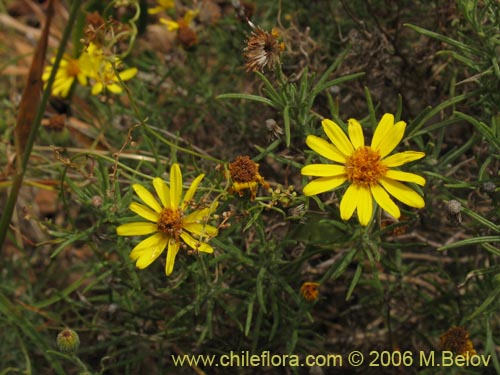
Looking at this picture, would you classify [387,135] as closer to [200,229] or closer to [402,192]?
[402,192]

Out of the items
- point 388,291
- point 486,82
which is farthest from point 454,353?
point 486,82

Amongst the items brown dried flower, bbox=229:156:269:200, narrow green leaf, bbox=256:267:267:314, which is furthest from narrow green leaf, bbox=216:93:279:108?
narrow green leaf, bbox=256:267:267:314

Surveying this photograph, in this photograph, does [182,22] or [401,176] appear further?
[182,22]

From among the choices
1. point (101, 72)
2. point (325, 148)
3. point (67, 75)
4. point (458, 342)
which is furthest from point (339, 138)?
point (67, 75)

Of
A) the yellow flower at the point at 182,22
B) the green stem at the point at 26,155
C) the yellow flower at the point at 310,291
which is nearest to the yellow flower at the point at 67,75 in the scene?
the yellow flower at the point at 182,22

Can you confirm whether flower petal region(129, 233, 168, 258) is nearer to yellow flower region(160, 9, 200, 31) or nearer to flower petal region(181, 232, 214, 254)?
flower petal region(181, 232, 214, 254)

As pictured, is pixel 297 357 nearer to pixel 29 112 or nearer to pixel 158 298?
pixel 158 298
